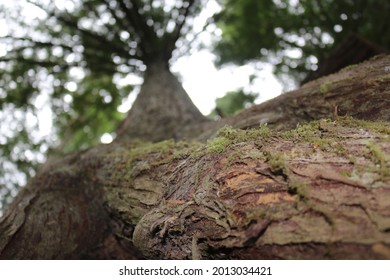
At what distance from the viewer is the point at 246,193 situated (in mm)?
1549

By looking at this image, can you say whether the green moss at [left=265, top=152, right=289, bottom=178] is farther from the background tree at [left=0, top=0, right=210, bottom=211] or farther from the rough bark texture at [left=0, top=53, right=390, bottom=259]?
the background tree at [left=0, top=0, right=210, bottom=211]

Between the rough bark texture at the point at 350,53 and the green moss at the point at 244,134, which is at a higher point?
the rough bark texture at the point at 350,53

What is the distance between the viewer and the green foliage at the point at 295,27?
587 cm

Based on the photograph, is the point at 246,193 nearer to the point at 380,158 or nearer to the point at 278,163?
the point at 278,163

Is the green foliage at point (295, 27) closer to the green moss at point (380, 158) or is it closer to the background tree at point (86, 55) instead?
the background tree at point (86, 55)

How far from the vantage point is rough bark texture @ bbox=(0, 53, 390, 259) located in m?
1.31

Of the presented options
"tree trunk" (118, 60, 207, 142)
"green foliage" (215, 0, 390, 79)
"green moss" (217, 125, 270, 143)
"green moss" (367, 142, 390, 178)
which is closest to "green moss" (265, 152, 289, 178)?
"green moss" (217, 125, 270, 143)

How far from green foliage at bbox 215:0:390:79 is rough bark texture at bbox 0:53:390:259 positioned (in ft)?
12.7

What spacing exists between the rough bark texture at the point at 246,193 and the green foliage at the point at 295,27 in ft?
12.7

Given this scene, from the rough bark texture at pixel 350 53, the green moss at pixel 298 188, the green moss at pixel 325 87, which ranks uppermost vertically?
the rough bark texture at pixel 350 53

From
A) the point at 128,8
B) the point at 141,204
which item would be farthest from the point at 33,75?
the point at 141,204

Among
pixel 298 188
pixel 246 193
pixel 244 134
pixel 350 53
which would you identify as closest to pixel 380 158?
pixel 298 188

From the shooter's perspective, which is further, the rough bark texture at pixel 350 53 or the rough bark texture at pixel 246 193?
the rough bark texture at pixel 350 53

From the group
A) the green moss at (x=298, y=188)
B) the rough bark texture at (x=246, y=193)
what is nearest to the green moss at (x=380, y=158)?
the rough bark texture at (x=246, y=193)
